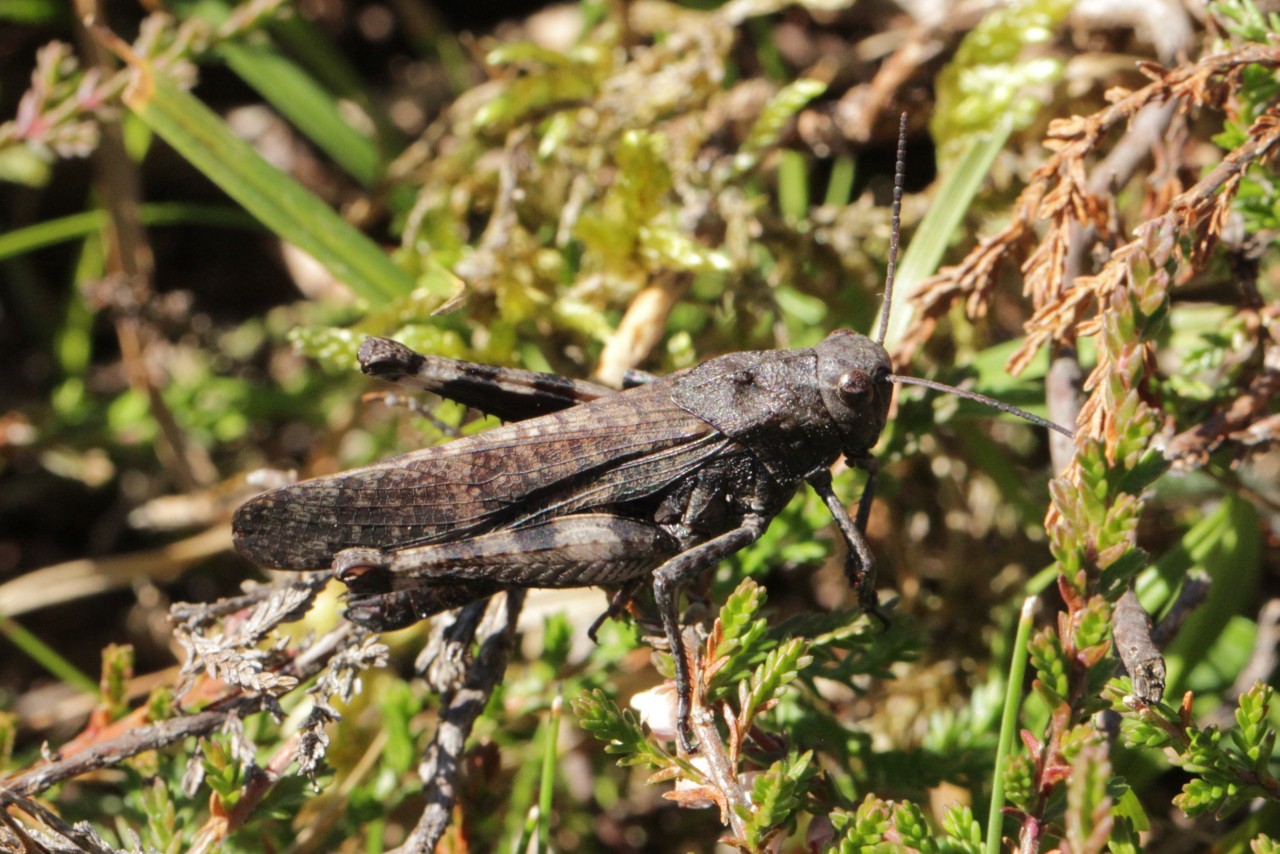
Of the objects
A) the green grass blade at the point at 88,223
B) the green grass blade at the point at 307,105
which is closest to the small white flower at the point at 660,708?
the green grass blade at the point at 307,105

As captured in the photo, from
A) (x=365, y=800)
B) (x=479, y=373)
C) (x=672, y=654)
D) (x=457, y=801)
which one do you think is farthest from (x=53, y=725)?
(x=672, y=654)

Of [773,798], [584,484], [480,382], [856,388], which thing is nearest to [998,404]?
[856,388]

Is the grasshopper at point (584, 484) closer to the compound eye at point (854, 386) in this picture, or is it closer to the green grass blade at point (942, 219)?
the compound eye at point (854, 386)

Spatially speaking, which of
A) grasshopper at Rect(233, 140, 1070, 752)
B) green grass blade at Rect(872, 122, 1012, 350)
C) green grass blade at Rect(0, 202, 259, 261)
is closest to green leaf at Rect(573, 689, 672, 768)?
grasshopper at Rect(233, 140, 1070, 752)

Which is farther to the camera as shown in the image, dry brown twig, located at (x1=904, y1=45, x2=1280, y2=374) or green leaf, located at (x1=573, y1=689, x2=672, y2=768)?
dry brown twig, located at (x1=904, y1=45, x2=1280, y2=374)

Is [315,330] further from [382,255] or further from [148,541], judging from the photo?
[148,541]

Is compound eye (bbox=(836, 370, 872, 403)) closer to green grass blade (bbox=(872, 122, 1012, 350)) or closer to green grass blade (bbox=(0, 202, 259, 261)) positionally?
green grass blade (bbox=(872, 122, 1012, 350))
